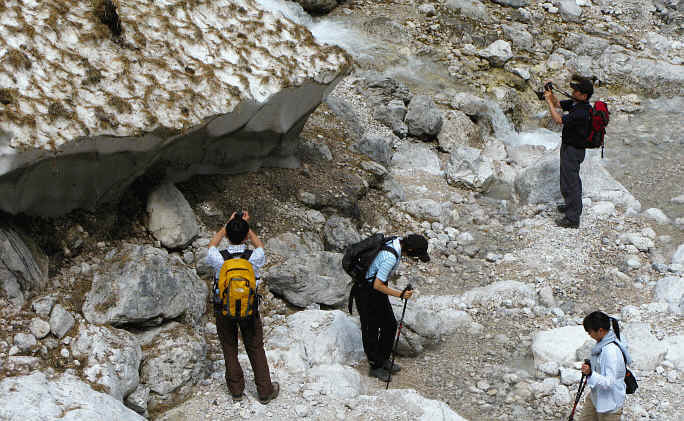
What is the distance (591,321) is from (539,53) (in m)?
15.0

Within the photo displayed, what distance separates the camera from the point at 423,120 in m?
14.3

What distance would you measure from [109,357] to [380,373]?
10.6ft

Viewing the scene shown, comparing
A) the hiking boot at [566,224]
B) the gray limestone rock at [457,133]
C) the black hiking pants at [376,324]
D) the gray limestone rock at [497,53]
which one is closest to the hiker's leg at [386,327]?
the black hiking pants at [376,324]

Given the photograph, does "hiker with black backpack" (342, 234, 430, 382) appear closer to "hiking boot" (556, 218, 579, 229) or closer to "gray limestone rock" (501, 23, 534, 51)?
"hiking boot" (556, 218, 579, 229)

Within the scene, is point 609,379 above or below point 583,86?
below

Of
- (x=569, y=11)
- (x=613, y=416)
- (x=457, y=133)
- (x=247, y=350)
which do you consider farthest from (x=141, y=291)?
(x=569, y=11)

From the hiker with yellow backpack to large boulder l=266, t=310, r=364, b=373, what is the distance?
64 cm

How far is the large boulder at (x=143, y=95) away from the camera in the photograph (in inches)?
271

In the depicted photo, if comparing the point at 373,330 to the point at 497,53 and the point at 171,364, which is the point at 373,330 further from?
the point at 497,53

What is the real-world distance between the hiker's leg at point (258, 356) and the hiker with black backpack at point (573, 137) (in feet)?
21.4

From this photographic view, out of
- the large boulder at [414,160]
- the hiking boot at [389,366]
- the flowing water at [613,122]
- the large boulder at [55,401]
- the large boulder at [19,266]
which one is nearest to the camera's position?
the large boulder at [55,401]

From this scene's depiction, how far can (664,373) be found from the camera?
289 inches

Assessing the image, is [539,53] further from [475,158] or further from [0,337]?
[0,337]

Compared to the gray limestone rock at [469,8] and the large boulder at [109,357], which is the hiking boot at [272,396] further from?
the gray limestone rock at [469,8]
